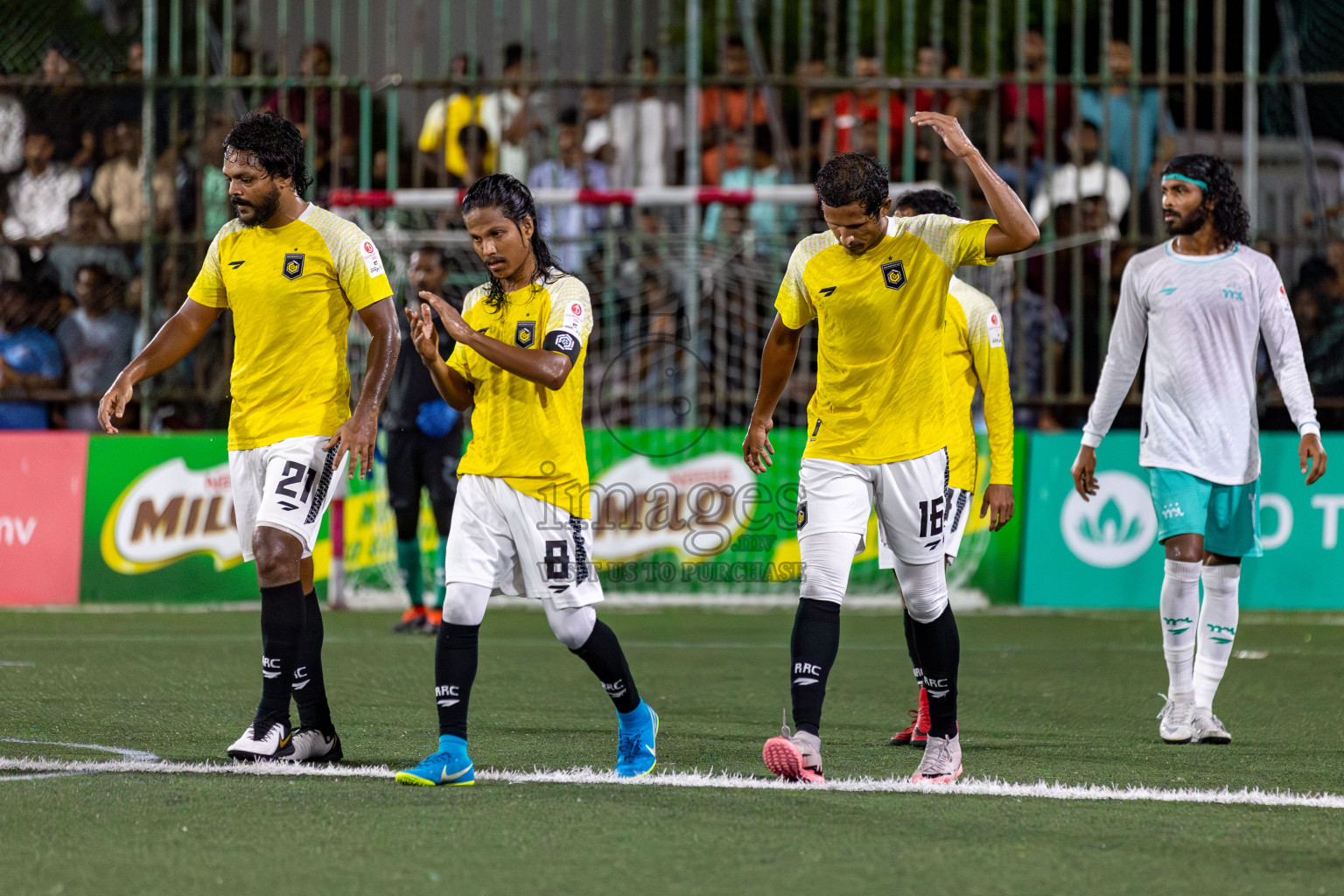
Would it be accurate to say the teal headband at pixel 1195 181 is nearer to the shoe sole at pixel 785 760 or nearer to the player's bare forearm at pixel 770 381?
the player's bare forearm at pixel 770 381

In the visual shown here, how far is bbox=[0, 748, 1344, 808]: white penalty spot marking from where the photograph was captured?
474cm

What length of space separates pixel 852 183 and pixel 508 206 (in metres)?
1.01

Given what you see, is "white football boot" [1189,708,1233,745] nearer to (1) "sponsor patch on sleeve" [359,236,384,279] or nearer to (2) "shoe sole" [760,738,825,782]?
(2) "shoe sole" [760,738,825,782]

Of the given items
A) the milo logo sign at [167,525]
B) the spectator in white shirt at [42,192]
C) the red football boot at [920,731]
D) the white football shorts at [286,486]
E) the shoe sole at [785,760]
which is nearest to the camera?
the shoe sole at [785,760]

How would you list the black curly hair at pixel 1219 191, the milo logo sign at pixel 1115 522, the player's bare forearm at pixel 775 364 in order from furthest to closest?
the milo logo sign at pixel 1115 522 → the black curly hair at pixel 1219 191 → the player's bare forearm at pixel 775 364

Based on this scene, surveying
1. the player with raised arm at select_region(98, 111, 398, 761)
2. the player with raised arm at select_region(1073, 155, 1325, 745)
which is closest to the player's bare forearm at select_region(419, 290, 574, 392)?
the player with raised arm at select_region(98, 111, 398, 761)

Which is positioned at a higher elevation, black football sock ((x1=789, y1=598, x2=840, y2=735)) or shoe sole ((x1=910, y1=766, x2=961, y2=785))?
black football sock ((x1=789, y1=598, x2=840, y2=735))

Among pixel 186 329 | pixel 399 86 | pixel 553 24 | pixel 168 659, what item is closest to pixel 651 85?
pixel 553 24

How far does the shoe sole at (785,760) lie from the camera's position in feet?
15.7

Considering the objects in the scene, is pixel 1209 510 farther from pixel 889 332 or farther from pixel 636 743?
pixel 636 743

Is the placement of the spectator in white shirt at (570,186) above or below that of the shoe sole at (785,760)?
above

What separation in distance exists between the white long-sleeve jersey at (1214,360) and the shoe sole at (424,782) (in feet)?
9.53

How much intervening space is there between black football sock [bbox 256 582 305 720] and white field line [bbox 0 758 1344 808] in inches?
7.9

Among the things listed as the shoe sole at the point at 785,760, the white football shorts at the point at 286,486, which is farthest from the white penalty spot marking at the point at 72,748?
the shoe sole at the point at 785,760
